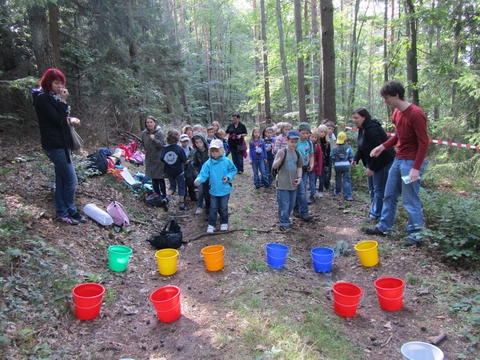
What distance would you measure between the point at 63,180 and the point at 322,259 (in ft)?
14.1

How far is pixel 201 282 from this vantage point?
4.25m

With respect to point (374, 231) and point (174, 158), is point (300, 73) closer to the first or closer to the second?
point (174, 158)

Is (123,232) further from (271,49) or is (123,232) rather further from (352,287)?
(271,49)

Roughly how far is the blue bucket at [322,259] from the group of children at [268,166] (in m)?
1.42

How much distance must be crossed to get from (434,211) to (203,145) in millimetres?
4937

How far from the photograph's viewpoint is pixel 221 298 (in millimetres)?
3807

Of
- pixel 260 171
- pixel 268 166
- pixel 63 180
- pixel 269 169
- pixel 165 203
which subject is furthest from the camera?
pixel 269 169

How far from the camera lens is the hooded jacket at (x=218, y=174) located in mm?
5730

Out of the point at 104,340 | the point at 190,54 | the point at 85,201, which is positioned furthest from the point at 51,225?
the point at 190,54

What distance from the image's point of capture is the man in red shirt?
435 cm

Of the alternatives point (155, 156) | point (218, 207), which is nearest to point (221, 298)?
point (218, 207)

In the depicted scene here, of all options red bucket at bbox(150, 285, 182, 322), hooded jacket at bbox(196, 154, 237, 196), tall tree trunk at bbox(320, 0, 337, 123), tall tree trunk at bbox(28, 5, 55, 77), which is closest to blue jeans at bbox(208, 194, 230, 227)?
hooded jacket at bbox(196, 154, 237, 196)

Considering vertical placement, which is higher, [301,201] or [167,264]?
[301,201]

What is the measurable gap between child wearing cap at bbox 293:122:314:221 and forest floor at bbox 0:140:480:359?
56 centimetres
